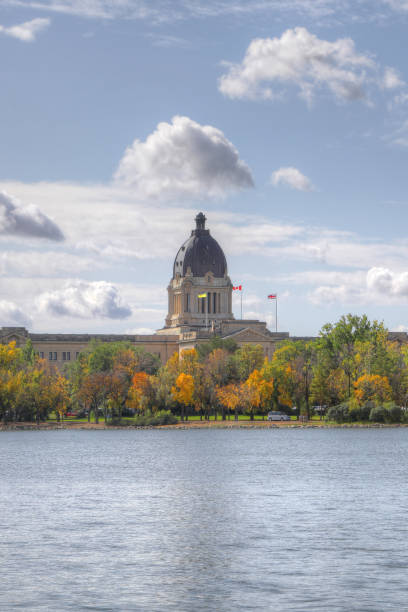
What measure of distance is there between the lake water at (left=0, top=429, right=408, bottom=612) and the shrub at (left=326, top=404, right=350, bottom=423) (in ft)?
163

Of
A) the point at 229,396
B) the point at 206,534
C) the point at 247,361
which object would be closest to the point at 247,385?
the point at 229,396

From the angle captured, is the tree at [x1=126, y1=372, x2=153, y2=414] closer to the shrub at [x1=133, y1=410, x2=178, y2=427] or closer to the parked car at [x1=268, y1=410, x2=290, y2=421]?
the shrub at [x1=133, y1=410, x2=178, y2=427]

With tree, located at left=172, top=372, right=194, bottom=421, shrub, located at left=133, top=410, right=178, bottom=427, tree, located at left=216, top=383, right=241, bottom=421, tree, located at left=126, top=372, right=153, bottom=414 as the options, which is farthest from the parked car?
tree, located at left=126, top=372, right=153, bottom=414

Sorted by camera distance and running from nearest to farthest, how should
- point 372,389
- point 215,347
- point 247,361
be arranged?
1. point 372,389
2. point 247,361
3. point 215,347

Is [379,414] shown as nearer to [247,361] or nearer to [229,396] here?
[229,396]

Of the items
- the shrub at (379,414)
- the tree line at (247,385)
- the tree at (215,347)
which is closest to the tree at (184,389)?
the tree line at (247,385)

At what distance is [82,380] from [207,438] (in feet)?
133

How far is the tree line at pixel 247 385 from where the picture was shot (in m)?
141

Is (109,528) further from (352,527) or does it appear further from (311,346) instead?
(311,346)

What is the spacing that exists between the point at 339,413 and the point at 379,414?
558 centimetres

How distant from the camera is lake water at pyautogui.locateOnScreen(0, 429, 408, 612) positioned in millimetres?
33812

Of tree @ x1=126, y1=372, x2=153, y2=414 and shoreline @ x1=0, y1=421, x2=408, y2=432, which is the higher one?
tree @ x1=126, y1=372, x2=153, y2=414

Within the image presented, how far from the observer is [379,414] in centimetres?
13688

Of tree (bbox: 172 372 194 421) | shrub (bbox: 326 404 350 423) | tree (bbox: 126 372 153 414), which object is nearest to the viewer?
shrub (bbox: 326 404 350 423)
